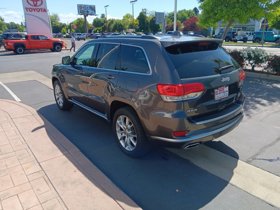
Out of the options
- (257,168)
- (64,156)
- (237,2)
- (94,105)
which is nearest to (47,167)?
(64,156)

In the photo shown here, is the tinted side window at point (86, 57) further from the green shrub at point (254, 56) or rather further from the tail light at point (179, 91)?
the green shrub at point (254, 56)

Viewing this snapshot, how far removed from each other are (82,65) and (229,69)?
273cm

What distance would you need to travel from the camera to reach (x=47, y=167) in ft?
11.5

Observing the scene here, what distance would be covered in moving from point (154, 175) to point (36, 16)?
89.9ft

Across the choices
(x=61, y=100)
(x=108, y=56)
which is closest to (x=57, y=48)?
(x=61, y=100)

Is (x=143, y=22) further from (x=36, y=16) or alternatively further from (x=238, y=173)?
(x=238, y=173)

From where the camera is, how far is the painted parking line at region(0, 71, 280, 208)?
9.62 feet

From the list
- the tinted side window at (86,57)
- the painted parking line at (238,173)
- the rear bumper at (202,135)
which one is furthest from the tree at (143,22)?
the rear bumper at (202,135)

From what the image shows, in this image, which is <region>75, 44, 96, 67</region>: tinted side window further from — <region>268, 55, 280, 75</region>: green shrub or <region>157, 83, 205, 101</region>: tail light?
<region>268, 55, 280, 75</region>: green shrub

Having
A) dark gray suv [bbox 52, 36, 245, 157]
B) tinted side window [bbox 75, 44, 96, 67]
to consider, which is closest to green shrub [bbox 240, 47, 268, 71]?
dark gray suv [bbox 52, 36, 245, 157]

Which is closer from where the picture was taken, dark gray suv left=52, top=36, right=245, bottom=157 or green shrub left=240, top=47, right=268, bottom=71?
dark gray suv left=52, top=36, right=245, bottom=157

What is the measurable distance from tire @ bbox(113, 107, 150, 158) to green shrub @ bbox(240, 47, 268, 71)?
728cm

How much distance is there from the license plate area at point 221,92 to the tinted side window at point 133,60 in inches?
37.8

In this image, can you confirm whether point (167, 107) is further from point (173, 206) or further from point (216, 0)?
point (216, 0)
